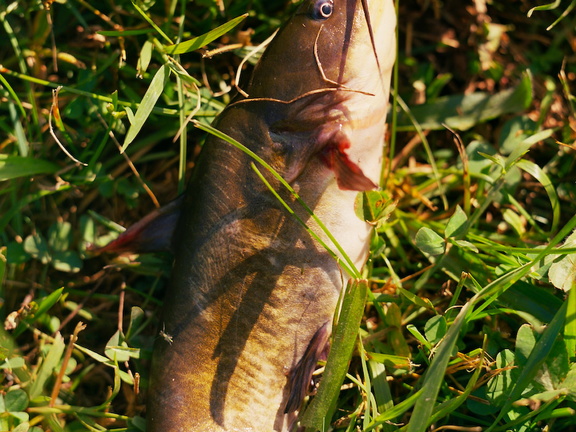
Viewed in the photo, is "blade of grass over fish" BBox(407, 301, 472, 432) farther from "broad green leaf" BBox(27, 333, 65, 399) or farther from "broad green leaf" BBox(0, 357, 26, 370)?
"broad green leaf" BBox(0, 357, 26, 370)

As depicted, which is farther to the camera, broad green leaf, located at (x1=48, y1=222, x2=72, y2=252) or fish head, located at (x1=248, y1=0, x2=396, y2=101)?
broad green leaf, located at (x1=48, y1=222, x2=72, y2=252)

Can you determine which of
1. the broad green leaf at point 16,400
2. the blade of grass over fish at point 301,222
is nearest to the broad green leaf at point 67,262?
the broad green leaf at point 16,400

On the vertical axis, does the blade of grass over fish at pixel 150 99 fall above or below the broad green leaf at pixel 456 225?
above

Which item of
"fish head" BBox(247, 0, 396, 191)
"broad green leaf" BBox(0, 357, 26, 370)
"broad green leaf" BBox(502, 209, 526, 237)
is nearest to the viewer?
"fish head" BBox(247, 0, 396, 191)

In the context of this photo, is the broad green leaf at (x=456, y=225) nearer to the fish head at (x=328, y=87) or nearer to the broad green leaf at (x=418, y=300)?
the broad green leaf at (x=418, y=300)

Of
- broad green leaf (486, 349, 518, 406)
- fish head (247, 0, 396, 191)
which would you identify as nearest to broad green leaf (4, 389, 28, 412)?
fish head (247, 0, 396, 191)

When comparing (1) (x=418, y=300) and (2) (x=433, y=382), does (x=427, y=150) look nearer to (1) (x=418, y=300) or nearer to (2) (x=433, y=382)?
(1) (x=418, y=300)

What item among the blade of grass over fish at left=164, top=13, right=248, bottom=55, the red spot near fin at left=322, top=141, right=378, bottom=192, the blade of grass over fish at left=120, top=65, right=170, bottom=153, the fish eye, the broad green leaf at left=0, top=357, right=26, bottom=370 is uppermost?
the fish eye
